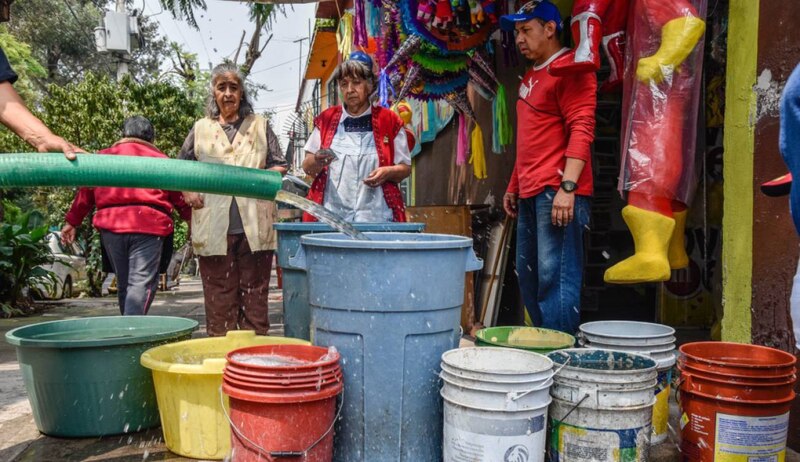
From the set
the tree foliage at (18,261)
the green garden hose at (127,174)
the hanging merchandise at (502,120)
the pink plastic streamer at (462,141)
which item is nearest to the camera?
the green garden hose at (127,174)

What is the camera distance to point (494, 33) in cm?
542

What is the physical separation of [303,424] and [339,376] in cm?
22

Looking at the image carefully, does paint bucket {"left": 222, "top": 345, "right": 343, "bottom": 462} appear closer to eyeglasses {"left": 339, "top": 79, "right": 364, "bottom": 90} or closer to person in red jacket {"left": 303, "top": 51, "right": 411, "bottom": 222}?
person in red jacket {"left": 303, "top": 51, "right": 411, "bottom": 222}

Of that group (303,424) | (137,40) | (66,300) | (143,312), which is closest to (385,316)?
(303,424)

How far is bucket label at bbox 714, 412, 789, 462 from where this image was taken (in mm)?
2297

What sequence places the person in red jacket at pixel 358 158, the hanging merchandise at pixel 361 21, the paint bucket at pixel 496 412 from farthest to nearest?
the hanging merchandise at pixel 361 21 → the person in red jacket at pixel 358 158 → the paint bucket at pixel 496 412

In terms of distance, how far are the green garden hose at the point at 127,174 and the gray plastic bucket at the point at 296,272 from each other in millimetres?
659

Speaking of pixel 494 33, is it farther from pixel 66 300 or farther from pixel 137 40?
pixel 137 40

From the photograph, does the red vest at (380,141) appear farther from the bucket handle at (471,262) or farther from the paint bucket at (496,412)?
the paint bucket at (496,412)

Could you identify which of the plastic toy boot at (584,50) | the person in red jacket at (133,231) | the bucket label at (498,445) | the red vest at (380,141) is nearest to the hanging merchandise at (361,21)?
the red vest at (380,141)

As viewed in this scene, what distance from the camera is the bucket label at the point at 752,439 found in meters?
2.30

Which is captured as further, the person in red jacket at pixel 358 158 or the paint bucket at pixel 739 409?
the person in red jacket at pixel 358 158

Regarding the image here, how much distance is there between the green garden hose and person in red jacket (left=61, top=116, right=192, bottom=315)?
1.67m

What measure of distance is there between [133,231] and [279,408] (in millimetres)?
2298
